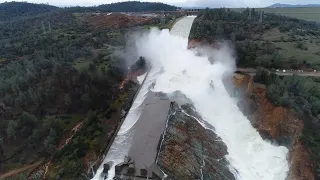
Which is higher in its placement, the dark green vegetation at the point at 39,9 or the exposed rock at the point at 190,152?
the dark green vegetation at the point at 39,9

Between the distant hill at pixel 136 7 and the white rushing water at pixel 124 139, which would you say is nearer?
the white rushing water at pixel 124 139

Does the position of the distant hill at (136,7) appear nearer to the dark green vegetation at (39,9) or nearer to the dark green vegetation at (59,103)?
the dark green vegetation at (39,9)

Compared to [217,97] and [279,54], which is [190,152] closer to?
[217,97]

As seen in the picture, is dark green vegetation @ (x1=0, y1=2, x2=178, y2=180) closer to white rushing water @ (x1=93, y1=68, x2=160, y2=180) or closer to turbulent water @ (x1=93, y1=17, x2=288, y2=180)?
white rushing water @ (x1=93, y1=68, x2=160, y2=180)

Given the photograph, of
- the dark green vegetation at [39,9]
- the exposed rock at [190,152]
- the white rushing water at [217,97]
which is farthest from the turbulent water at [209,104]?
the dark green vegetation at [39,9]

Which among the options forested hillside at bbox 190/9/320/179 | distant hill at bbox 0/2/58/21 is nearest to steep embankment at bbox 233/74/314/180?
forested hillside at bbox 190/9/320/179

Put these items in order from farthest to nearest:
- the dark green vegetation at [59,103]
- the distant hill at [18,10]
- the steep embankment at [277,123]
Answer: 1. the distant hill at [18,10]
2. the dark green vegetation at [59,103]
3. the steep embankment at [277,123]

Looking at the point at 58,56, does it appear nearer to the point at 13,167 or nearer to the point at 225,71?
the point at 13,167

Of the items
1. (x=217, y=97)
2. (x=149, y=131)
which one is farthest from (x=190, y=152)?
(x=217, y=97)
